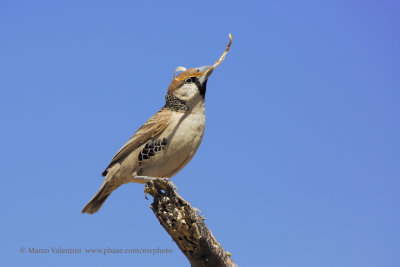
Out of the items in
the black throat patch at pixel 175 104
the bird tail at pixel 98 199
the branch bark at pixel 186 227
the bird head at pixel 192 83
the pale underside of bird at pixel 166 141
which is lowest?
the branch bark at pixel 186 227

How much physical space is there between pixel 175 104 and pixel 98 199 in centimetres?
219

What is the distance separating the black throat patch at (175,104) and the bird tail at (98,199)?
1.72 metres

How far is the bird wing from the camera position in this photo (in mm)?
7691

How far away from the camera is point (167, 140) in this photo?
7.55 m

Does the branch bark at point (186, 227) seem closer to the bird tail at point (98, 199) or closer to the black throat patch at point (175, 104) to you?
the black throat patch at point (175, 104)

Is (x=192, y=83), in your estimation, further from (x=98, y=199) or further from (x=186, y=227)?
(x=186, y=227)

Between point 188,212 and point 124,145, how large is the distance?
2336mm

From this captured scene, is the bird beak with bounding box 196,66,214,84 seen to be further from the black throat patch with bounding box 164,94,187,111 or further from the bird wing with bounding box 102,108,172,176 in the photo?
the bird wing with bounding box 102,108,172,176

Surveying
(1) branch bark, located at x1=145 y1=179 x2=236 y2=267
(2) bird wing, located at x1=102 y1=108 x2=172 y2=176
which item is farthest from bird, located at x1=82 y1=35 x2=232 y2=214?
(1) branch bark, located at x1=145 y1=179 x2=236 y2=267

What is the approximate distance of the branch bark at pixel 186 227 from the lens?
6.23 metres

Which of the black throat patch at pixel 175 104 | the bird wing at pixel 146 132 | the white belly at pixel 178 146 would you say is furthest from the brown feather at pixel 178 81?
the white belly at pixel 178 146

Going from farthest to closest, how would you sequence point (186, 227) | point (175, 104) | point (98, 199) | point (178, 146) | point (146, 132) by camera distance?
point (98, 199) → point (175, 104) → point (146, 132) → point (178, 146) → point (186, 227)

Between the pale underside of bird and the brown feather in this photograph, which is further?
the brown feather

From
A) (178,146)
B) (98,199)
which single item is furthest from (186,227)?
(98,199)
